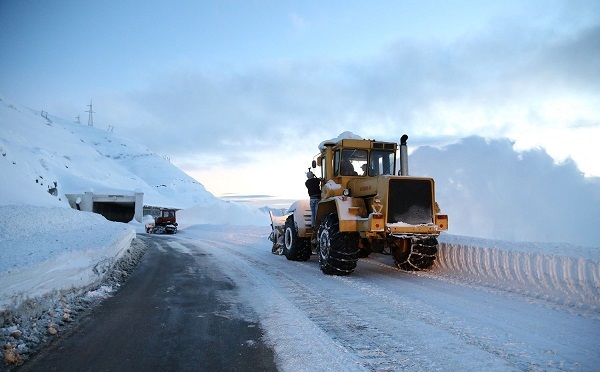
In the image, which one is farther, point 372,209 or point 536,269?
point 372,209

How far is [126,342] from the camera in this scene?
3.94m

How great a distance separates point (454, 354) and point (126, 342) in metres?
3.28

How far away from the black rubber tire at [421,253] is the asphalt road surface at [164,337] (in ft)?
12.9

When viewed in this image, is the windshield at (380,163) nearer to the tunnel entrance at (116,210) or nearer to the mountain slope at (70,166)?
the mountain slope at (70,166)

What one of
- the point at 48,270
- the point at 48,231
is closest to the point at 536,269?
the point at 48,270

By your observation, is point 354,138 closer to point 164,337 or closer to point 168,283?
point 168,283

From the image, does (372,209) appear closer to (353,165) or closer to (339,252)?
(339,252)

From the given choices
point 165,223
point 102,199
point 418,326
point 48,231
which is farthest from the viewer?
point 102,199

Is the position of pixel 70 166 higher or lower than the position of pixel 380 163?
→ higher

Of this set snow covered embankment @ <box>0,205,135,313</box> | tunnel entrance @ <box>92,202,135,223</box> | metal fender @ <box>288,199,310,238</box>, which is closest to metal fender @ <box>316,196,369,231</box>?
metal fender @ <box>288,199,310,238</box>

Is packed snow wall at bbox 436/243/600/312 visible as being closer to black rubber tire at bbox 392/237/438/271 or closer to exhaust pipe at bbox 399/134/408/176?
black rubber tire at bbox 392/237/438/271

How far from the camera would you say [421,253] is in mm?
8156

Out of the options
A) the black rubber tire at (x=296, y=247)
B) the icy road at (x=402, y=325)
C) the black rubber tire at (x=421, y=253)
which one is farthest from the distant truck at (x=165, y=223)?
the black rubber tire at (x=421, y=253)

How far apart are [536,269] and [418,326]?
3.09 metres
